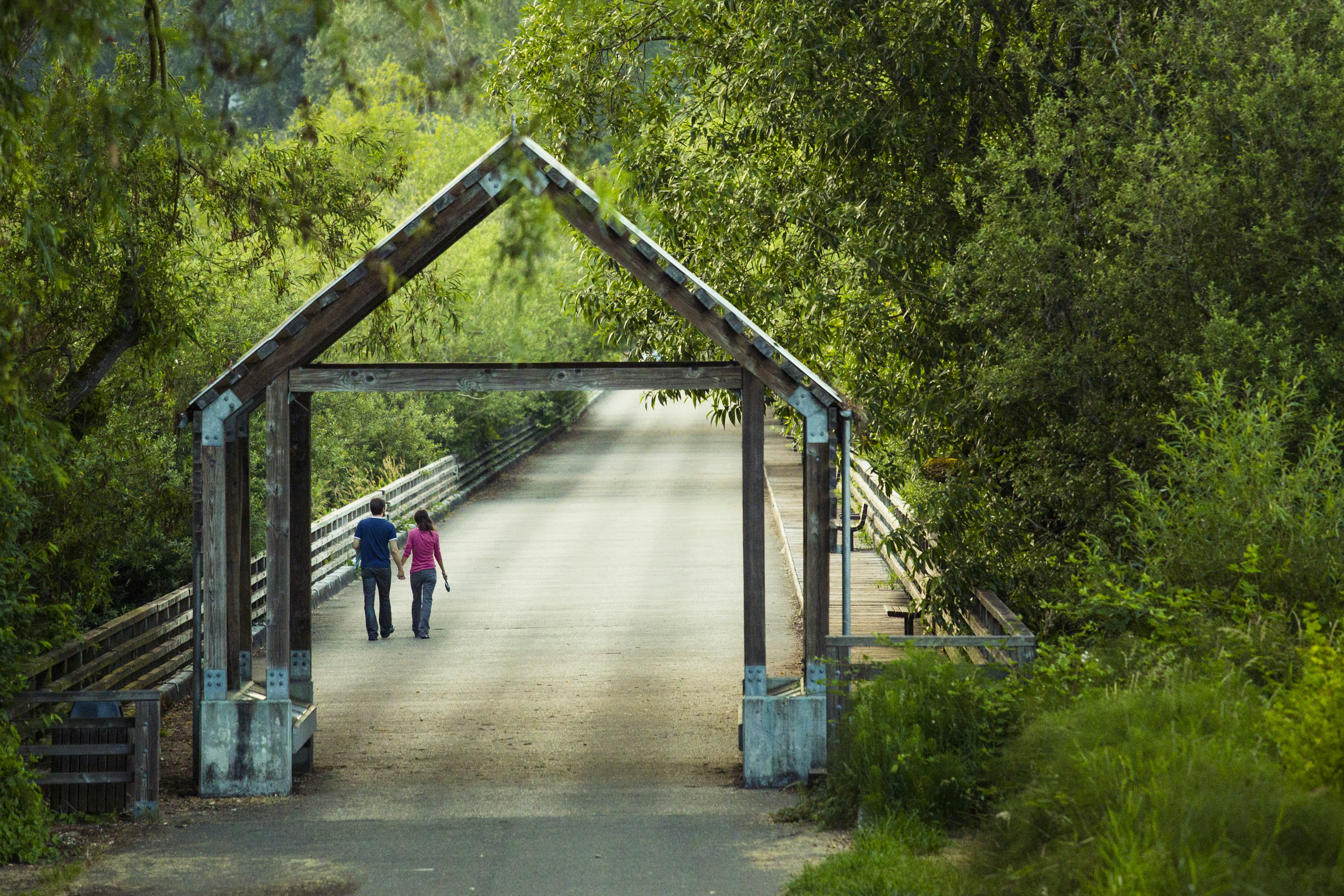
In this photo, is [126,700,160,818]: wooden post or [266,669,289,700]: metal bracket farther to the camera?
[266,669,289,700]: metal bracket

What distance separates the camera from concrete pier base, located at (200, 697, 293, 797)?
9.93m

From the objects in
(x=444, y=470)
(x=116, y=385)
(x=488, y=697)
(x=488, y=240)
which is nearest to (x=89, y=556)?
(x=116, y=385)

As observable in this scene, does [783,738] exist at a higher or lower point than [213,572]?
lower

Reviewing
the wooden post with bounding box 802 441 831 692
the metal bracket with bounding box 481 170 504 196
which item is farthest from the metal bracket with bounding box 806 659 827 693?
the metal bracket with bounding box 481 170 504 196

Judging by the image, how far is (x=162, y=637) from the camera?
1376 centimetres

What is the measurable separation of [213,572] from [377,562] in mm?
6892

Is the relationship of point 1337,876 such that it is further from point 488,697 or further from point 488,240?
point 488,240

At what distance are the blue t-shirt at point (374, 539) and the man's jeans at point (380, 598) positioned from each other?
9 cm

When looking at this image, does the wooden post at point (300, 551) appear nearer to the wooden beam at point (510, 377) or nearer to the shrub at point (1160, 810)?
the wooden beam at point (510, 377)

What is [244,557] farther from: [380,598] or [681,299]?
[380,598]

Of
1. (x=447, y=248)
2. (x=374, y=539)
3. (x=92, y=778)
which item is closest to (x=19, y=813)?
(x=92, y=778)

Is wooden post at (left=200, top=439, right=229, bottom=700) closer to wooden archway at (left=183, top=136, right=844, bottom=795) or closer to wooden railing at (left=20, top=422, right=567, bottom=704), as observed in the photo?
wooden archway at (left=183, top=136, right=844, bottom=795)

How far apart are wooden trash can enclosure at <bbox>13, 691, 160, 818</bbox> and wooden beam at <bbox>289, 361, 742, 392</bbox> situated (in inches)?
98.3

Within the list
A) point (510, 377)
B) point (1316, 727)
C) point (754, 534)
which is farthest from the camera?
point (510, 377)
